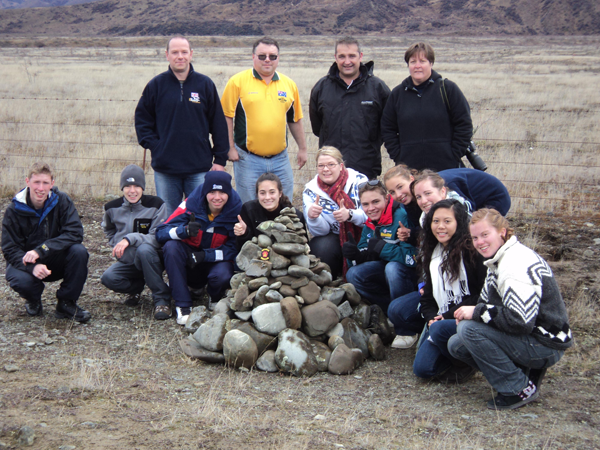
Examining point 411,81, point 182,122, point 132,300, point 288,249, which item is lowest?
point 132,300

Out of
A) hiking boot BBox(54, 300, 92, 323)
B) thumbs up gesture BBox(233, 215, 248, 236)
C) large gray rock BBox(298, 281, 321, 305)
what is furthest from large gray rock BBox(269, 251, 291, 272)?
hiking boot BBox(54, 300, 92, 323)

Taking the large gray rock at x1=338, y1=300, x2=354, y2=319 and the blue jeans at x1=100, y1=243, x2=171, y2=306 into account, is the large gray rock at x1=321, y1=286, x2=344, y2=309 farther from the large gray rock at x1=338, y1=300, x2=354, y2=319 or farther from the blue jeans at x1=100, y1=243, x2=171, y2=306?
the blue jeans at x1=100, y1=243, x2=171, y2=306

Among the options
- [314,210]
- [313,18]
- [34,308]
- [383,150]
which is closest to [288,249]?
[314,210]

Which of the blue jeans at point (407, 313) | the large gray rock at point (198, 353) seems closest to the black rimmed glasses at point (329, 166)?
the blue jeans at point (407, 313)

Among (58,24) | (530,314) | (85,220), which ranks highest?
(58,24)

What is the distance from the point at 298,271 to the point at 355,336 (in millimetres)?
733

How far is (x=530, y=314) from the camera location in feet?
12.1

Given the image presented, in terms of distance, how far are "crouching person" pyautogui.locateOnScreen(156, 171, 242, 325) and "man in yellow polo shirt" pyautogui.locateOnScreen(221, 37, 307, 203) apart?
0.83 metres

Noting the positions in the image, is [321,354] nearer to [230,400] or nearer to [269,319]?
[269,319]

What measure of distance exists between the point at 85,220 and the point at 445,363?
600 cm

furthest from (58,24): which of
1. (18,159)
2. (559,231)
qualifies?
(559,231)

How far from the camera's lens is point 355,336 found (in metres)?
5.05

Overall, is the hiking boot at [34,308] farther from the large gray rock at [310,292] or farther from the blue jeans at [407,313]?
the blue jeans at [407,313]

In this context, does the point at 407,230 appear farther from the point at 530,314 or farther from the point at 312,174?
the point at 312,174
